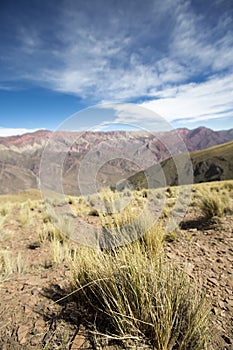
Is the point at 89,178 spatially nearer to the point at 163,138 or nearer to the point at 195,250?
the point at 163,138

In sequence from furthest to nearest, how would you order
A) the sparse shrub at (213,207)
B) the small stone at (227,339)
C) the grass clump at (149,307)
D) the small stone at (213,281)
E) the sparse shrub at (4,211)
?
the sparse shrub at (4,211) → the sparse shrub at (213,207) → the small stone at (213,281) → the small stone at (227,339) → the grass clump at (149,307)

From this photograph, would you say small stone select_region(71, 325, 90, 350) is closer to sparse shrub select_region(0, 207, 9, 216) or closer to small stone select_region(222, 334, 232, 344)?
small stone select_region(222, 334, 232, 344)

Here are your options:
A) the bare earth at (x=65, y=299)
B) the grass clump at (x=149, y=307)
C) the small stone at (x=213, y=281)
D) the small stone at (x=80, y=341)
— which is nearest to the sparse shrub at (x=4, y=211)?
the bare earth at (x=65, y=299)

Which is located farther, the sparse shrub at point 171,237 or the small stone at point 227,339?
the sparse shrub at point 171,237

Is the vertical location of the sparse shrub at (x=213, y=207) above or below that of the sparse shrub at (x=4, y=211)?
above

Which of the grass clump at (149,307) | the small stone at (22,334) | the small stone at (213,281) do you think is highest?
the grass clump at (149,307)

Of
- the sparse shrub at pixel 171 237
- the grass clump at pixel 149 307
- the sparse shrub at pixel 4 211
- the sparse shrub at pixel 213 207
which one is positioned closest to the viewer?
the grass clump at pixel 149 307

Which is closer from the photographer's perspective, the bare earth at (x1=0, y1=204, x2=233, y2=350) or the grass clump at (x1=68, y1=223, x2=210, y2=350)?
the grass clump at (x1=68, y1=223, x2=210, y2=350)

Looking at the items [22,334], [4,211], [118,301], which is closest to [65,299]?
[22,334]

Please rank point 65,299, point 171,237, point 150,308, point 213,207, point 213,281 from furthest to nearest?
point 213,207 < point 171,237 < point 213,281 < point 65,299 < point 150,308

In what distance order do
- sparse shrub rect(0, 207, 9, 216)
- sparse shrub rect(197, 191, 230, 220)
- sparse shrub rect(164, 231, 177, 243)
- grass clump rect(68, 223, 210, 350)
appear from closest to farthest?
grass clump rect(68, 223, 210, 350) < sparse shrub rect(164, 231, 177, 243) < sparse shrub rect(197, 191, 230, 220) < sparse shrub rect(0, 207, 9, 216)

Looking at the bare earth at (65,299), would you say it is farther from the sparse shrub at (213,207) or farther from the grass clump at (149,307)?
the sparse shrub at (213,207)

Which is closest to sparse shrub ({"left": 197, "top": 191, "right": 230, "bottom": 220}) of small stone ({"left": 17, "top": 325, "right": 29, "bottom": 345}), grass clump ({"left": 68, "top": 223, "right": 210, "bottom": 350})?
grass clump ({"left": 68, "top": 223, "right": 210, "bottom": 350})

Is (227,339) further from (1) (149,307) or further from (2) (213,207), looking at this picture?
(2) (213,207)
